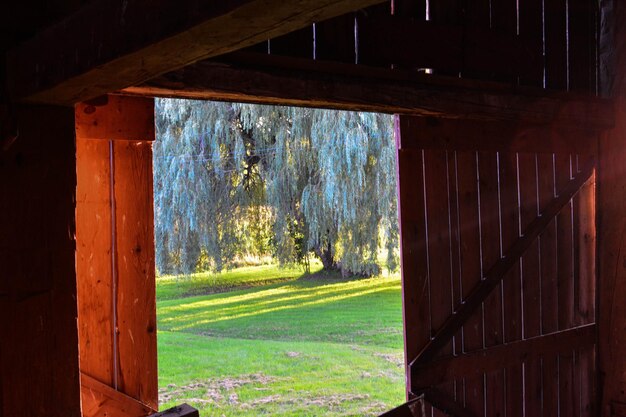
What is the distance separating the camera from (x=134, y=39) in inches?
45.8

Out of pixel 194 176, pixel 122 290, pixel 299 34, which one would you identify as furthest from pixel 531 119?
pixel 194 176

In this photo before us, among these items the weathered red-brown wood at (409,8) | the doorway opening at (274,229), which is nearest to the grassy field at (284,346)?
the doorway opening at (274,229)

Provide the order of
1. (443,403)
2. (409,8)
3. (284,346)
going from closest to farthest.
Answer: (409,8) < (443,403) < (284,346)

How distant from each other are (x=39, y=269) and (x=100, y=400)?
38.0 inches

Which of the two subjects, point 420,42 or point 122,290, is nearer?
point 122,290

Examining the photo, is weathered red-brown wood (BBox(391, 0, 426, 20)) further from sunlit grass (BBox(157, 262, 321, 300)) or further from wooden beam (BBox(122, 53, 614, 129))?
sunlit grass (BBox(157, 262, 321, 300))

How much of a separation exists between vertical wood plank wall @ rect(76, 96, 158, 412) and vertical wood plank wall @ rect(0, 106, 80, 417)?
0.70 m

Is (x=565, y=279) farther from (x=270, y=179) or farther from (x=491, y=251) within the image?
(x=270, y=179)

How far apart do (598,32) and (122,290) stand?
3.35 meters

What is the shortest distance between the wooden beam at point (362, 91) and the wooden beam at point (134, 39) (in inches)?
26.2

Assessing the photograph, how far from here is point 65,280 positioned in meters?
1.75

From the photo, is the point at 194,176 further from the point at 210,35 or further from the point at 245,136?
the point at 210,35

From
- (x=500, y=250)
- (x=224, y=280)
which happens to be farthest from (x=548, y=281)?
(x=224, y=280)

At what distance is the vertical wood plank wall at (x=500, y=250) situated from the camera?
129 inches
